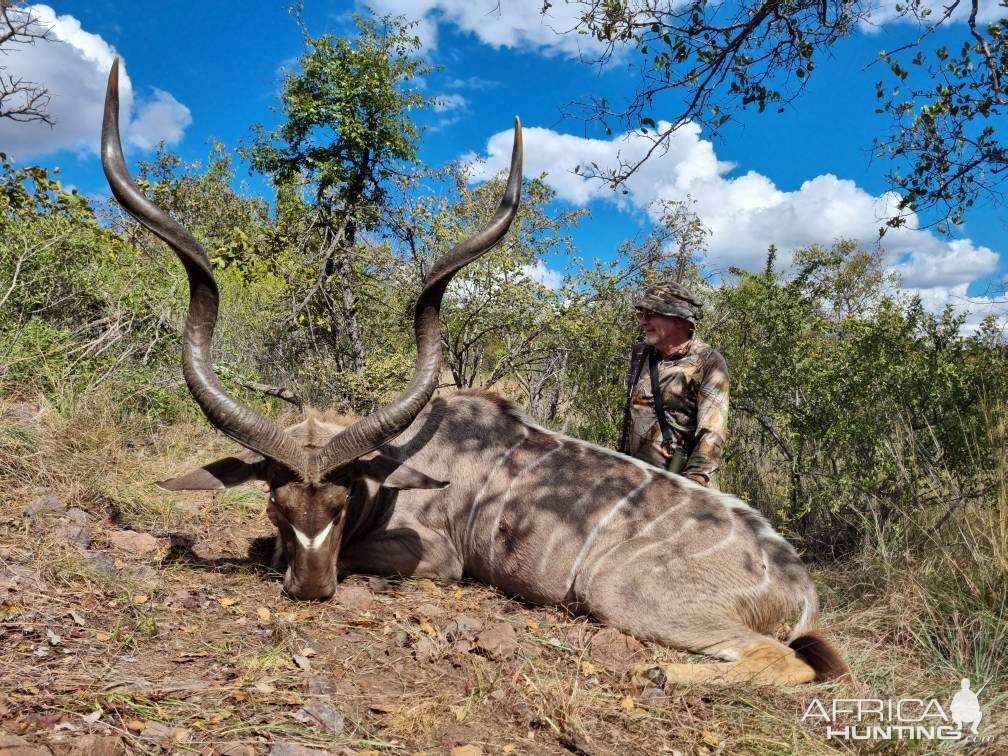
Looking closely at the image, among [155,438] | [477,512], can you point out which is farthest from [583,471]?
[155,438]

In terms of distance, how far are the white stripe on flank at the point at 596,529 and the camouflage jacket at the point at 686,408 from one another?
2.02ft

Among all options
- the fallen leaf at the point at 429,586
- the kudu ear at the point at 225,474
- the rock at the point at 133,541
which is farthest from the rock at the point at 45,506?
the fallen leaf at the point at 429,586

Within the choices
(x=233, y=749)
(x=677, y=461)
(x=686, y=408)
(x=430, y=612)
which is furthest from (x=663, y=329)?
(x=233, y=749)

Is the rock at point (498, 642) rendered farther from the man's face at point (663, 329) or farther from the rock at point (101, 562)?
the man's face at point (663, 329)

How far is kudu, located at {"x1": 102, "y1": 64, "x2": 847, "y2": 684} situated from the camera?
3.29 meters

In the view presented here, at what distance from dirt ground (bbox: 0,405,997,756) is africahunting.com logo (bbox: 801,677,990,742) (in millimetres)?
70

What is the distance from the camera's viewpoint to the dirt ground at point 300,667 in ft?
7.16

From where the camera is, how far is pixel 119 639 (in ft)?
8.68

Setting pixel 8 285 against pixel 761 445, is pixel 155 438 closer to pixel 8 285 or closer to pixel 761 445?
pixel 8 285

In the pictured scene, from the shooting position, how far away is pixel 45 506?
12.2ft

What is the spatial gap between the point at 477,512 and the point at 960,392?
128 inches

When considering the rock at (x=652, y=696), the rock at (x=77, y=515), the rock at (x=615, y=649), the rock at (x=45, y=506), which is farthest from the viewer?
the rock at (x=77, y=515)

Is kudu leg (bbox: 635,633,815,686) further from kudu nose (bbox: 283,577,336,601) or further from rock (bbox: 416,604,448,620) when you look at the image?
kudu nose (bbox: 283,577,336,601)

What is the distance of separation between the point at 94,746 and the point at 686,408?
3.58m
